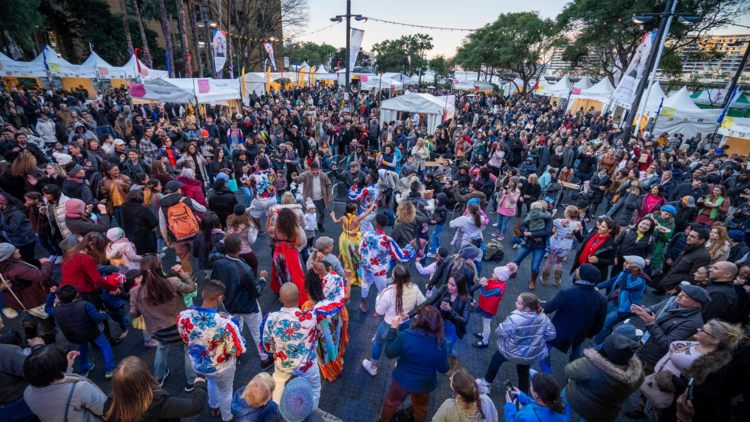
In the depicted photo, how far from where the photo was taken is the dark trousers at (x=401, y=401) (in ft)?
9.49

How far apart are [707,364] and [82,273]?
609cm

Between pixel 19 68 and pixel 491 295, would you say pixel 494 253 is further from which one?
pixel 19 68

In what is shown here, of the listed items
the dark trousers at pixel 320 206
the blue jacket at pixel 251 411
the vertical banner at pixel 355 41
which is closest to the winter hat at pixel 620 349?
the blue jacket at pixel 251 411

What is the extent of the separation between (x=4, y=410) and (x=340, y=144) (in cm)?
1173

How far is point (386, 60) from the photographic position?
184ft

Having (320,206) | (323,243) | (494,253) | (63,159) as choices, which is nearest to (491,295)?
(323,243)

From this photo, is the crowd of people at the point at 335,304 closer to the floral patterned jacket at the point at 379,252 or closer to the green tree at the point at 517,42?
the floral patterned jacket at the point at 379,252

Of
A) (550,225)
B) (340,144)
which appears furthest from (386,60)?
(550,225)

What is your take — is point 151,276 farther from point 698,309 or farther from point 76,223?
point 698,309

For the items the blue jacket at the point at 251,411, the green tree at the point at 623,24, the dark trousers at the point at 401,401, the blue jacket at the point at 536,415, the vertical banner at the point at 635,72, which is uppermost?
the green tree at the point at 623,24

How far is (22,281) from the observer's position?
353 centimetres

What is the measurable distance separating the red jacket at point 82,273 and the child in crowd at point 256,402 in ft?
8.50

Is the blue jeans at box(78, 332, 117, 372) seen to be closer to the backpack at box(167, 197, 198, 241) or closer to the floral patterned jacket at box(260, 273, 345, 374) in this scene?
the backpack at box(167, 197, 198, 241)

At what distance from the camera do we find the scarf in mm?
4827
